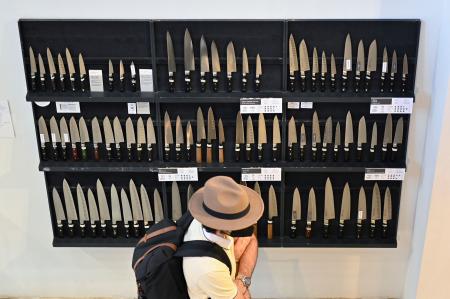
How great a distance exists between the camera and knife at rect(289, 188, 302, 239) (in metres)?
3.69

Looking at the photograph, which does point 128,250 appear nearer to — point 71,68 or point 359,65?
point 71,68

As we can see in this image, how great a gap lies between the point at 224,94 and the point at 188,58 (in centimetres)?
31

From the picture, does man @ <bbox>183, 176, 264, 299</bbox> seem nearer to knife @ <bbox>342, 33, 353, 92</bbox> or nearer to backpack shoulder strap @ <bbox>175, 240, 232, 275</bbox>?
backpack shoulder strap @ <bbox>175, 240, 232, 275</bbox>

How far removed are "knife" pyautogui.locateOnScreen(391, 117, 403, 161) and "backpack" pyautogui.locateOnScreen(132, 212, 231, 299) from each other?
1.49 m

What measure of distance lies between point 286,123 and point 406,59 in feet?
2.66

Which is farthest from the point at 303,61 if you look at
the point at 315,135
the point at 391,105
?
the point at 391,105

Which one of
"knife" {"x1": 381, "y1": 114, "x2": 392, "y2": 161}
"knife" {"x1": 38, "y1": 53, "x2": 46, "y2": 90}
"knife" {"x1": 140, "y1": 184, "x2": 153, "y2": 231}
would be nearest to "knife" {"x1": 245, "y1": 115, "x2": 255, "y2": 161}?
"knife" {"x1": 140, "y1": 184, "x2": 153, "y2": 231}

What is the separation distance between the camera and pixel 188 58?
338 cm

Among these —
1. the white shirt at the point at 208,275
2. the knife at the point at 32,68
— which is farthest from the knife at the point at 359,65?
the knife at the point at 32,68

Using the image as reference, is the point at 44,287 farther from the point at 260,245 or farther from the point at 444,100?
the point at 444,100

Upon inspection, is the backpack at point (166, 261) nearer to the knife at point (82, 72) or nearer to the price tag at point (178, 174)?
the price tag at point (178, 174)

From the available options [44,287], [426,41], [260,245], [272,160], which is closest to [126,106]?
[272,160]

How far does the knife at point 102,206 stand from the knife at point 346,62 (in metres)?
1.67

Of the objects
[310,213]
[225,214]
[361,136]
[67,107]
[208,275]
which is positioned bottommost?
[310,213]
